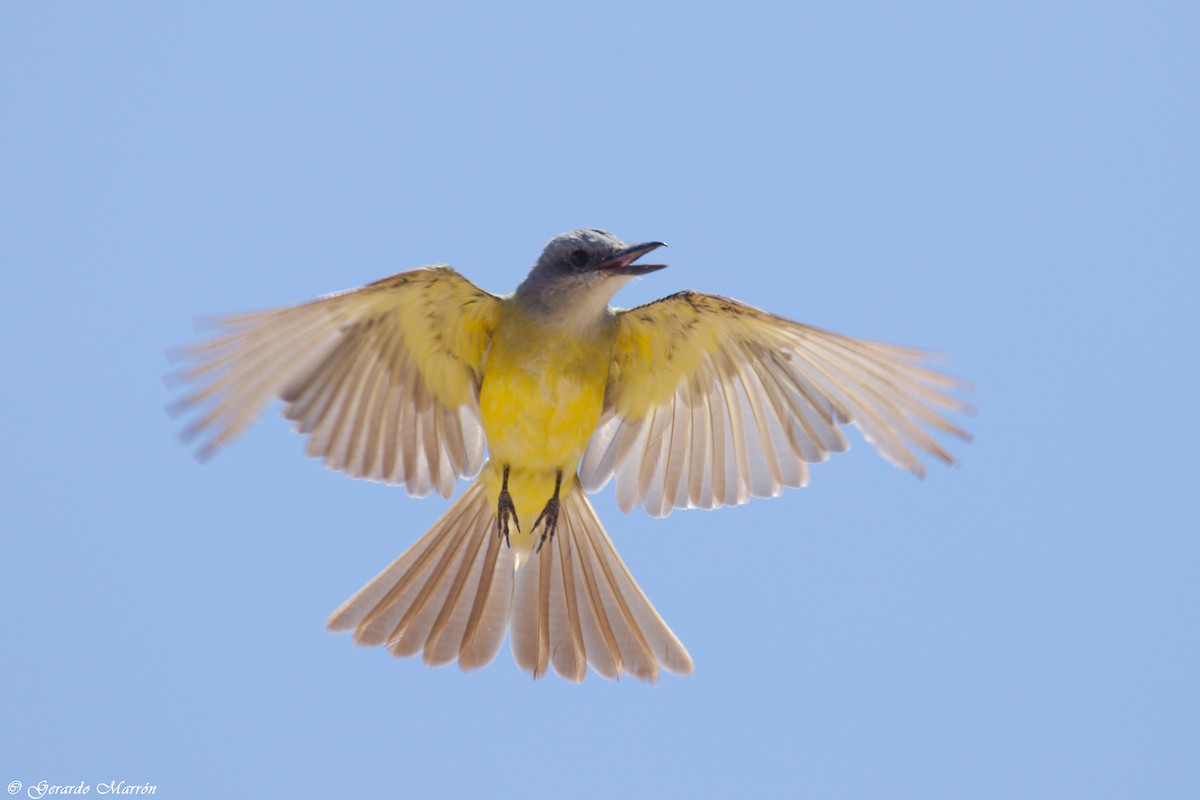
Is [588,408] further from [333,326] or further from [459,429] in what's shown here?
[333,326]

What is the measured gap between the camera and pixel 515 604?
847 cm

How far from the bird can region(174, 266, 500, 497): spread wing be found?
12 mm

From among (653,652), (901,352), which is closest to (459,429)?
(653,652)

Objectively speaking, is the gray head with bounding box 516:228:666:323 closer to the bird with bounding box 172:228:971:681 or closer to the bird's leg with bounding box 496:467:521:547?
the bird with bounding box 172:228:971:681

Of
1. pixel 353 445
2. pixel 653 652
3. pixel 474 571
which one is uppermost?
pixel 353 445

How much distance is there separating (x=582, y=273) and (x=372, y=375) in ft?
5.23

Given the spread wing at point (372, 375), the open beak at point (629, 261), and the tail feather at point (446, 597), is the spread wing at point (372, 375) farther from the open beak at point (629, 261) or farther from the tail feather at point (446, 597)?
the open beak at point (629, 261)

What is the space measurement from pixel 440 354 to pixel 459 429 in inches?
21.9

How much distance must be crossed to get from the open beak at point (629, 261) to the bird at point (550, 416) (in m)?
0.01

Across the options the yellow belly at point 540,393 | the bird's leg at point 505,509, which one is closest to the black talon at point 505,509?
the bird's leg at point 505,509

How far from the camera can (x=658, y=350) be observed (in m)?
8.23

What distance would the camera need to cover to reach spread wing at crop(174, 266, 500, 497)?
736 cm

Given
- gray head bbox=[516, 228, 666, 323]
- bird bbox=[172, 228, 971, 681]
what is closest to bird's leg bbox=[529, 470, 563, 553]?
bird bbox=[172, 228, 971, 681]

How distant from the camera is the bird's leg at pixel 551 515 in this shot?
8266 millimetres
